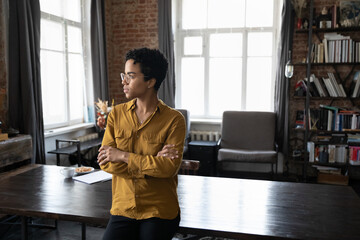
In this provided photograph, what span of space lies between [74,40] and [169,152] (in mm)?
3823

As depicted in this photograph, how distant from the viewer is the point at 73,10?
4.72 m

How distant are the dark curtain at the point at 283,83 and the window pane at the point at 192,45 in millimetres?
1319

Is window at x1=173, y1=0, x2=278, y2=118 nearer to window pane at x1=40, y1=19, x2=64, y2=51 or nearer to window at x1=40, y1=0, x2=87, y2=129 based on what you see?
window at x1=40, y1=0, x2=87, y2=129

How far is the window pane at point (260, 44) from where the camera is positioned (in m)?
5.17

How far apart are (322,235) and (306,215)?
0.72 feet

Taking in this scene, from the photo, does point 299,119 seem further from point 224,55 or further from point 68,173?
point 68,173

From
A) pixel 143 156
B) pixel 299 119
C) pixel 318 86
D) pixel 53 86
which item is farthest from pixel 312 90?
pixel 143 156

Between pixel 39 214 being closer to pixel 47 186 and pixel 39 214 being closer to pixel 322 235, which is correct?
pixel 47 186

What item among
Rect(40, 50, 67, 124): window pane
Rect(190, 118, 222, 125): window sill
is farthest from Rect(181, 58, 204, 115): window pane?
Rect(40, 50, 67, 124): window pane

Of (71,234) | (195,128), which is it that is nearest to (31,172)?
(71,234)

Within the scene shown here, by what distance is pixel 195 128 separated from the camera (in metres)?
5.31

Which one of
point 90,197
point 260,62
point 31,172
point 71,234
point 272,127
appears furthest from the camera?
point 260,62

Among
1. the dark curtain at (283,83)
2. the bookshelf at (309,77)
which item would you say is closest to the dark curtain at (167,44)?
the dark curtain at (283,83)

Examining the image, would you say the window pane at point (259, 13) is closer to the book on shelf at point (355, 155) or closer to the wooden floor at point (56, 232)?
the book on shelf at point (355, 155)
